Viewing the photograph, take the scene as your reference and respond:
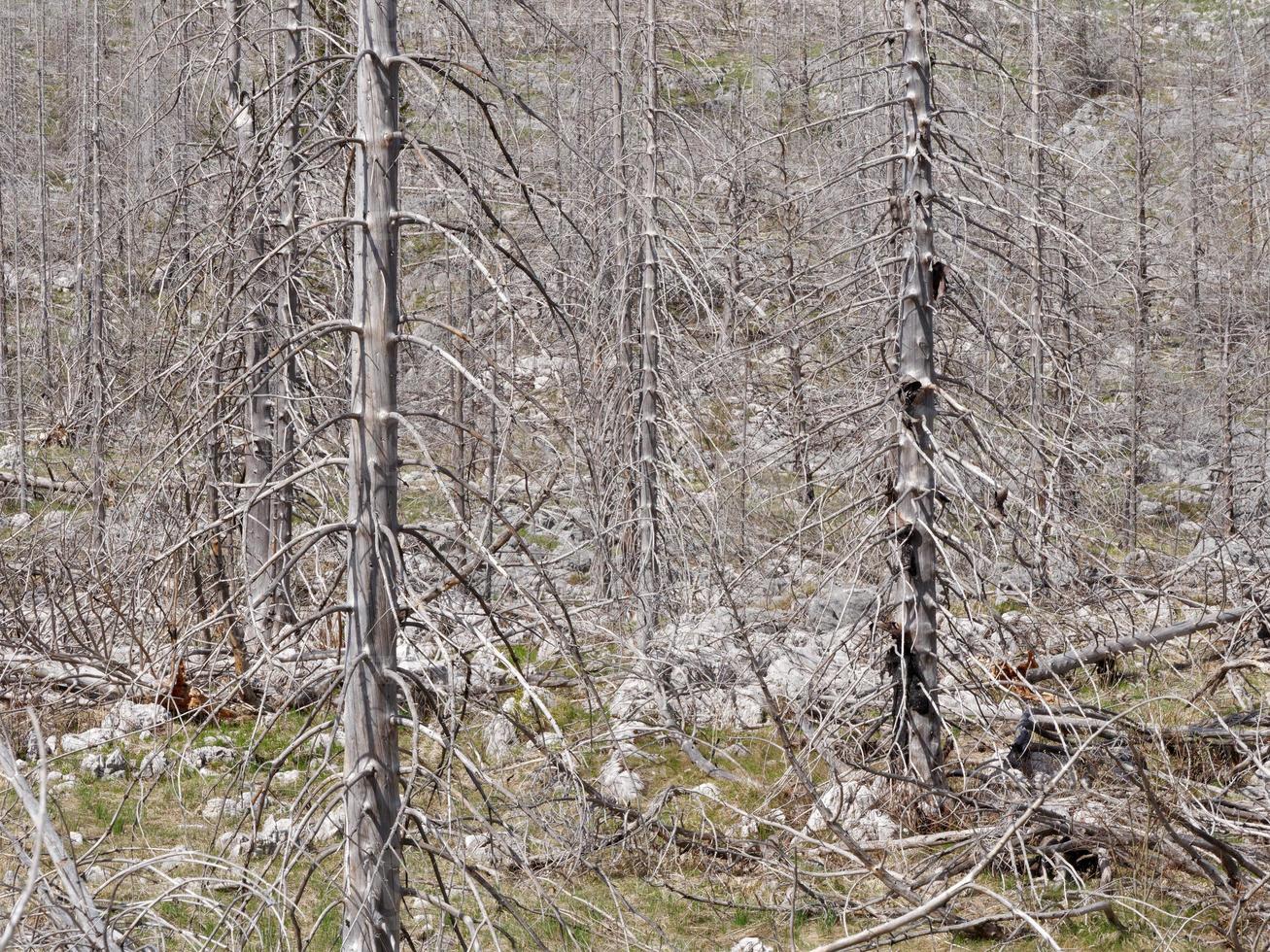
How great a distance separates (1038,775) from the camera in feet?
24.7

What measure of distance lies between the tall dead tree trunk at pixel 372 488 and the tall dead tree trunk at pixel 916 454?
14.1 feet

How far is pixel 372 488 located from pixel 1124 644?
7.62m

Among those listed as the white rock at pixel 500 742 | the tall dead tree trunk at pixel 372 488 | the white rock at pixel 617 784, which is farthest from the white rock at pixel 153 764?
the white rock at pixel 500 742

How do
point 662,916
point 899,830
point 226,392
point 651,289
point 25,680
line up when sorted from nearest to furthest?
point 226,392 → point 662,916 → point 899,830 → point 25,680 → point 651,289

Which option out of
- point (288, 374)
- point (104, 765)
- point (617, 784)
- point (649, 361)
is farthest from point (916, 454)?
point (104, 765)

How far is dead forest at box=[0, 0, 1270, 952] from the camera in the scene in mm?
3689

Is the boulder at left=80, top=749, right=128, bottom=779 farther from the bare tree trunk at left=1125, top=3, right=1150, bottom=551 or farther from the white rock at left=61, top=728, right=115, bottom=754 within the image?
the bare tree trunk at left=1125, top=3, right=1150, bottom=551

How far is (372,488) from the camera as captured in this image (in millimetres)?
3648

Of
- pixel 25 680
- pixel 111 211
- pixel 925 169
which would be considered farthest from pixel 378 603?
pixel 111 211

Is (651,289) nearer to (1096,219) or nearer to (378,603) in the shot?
(378,603)

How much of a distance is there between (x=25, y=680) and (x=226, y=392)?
738cm

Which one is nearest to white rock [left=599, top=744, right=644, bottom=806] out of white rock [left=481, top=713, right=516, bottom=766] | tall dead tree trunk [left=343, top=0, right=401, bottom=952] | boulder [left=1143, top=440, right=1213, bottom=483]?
white rock [left=481, top=713, right=516, bottom=766]

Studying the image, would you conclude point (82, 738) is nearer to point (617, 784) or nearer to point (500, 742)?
point (500, 742)

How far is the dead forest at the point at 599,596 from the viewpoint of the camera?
12.1 ft
